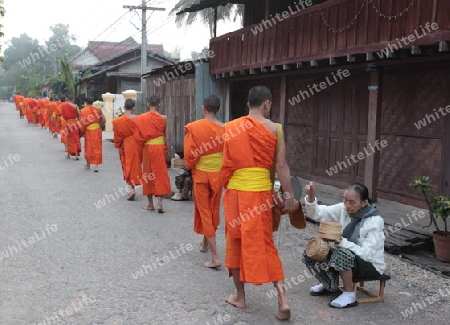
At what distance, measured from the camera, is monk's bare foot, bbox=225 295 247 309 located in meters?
4.09

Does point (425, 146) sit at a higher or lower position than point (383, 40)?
lower

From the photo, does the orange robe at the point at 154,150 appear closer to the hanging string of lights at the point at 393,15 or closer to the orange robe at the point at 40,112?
the hanging string of lights at the point at 393,15

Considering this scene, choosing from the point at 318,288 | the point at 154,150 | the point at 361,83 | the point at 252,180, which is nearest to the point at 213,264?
the point at 318,288

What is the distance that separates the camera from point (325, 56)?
335 inches

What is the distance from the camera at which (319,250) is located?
13.1 ft

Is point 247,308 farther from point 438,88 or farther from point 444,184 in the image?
point 438,88

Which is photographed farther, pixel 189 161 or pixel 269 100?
pixel 189 161

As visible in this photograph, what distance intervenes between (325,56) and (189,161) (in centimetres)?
418

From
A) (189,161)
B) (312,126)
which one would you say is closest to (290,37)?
(312,126)

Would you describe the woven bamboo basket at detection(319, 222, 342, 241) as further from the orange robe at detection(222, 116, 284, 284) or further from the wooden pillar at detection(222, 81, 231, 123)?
the wooden pillar at detection(222, 81, 231, 123)

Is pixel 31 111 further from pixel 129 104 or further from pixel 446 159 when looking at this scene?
pixel 446 159

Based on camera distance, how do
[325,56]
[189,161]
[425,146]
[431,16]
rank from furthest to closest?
[325,56], [425,146], [431,16], [189,161]

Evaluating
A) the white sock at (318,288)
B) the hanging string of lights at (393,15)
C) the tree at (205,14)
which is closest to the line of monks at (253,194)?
the white sock at (318,288)

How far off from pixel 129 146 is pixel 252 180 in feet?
17.2
